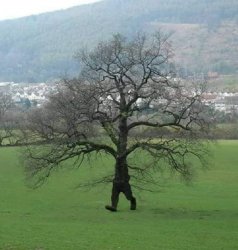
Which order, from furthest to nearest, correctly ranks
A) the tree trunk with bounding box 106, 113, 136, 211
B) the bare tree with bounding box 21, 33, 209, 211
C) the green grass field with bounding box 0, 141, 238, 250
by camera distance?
1. the tree trunk with bounding box 106, 113, 136, 211
2. the bare tree with bounding box 21, 33, 209, 211
3. the green grass field with bounding box 0, 141, 238, 250

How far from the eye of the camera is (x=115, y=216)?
30.7 m

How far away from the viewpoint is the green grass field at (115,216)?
63.8 feet

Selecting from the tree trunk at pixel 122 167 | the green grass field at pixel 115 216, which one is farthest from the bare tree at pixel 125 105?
the green grass field at pixel 115 216

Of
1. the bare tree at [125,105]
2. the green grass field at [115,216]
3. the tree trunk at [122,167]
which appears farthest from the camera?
the tree trunk at [122,167]

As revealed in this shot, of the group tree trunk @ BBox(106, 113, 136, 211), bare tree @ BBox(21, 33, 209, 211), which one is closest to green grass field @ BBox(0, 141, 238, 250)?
tree trunk @ BBox(106, 113, 136, 211)

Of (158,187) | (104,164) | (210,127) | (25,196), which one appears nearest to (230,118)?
(104,164)

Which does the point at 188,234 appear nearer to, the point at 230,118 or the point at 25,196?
the point at 25,196

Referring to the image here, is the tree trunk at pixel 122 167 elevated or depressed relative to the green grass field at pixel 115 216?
elevated

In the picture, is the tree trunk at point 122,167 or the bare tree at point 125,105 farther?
the tree trunk at point 122,167

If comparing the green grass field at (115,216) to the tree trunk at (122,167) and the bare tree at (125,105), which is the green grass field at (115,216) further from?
the bare tree at (125,105)

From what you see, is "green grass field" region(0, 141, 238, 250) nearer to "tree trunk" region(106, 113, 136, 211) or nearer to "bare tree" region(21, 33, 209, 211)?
"tree trunk" region(106, 113, 136, 211)

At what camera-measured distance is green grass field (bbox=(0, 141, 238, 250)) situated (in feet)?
63.8

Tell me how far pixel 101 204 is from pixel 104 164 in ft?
104

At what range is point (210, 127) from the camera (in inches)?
1273
